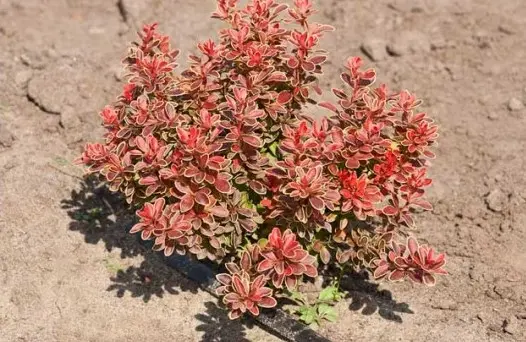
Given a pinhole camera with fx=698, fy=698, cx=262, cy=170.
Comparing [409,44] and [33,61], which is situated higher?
[409,44]

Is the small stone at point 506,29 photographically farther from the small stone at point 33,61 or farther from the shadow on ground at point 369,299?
the small stone at point 33,61

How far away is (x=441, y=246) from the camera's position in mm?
4180

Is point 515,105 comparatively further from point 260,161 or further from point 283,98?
point 260,161

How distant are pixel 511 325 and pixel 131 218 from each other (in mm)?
2274

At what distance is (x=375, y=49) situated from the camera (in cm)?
536

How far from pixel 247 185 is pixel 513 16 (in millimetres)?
3155

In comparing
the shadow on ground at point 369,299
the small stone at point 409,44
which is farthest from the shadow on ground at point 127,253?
the small stone at point 409,44

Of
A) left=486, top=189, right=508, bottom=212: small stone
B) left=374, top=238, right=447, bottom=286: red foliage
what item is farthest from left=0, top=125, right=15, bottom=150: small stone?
left=486, top=189, right=508, bottom=212: small stone

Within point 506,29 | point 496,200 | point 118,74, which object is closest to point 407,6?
point 506,29

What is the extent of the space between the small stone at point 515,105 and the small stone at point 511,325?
1732 mm

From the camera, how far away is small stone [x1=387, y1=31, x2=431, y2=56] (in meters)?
5.37

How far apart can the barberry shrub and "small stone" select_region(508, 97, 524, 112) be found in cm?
170

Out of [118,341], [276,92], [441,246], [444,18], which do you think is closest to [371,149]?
[276,92]

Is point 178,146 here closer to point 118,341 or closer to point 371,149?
point 371,149
